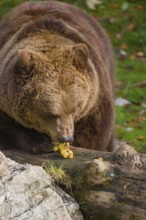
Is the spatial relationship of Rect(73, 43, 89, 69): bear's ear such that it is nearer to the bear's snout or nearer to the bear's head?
the bear's head

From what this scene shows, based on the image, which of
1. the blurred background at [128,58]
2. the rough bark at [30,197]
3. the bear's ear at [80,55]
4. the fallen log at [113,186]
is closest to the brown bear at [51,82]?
the bear's ear at [80,55]

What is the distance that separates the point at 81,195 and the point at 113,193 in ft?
0.97

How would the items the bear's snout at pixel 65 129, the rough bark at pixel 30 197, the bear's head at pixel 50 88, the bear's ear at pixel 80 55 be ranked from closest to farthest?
the rough bark at pixel 30 197, the bear's snout at pixel 65 129, the bear's head at pixel 50 88, the bear's ear at pixel 80 55

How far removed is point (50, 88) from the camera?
6.09 meters

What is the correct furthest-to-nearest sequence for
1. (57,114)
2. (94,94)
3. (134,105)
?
(134,105) → (94,94) → (57,114)

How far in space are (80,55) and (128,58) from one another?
7155 millimetres

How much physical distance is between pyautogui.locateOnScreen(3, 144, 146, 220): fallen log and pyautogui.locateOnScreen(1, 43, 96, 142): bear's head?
0.59 metres

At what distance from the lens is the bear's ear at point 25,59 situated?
6.21m

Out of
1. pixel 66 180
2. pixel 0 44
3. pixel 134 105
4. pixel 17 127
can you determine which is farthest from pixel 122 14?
pixel 66 180

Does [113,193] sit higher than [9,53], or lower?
lower

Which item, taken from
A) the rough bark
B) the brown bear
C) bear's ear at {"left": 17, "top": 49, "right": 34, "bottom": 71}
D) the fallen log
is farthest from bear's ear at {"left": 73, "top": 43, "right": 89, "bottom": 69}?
the rough bark

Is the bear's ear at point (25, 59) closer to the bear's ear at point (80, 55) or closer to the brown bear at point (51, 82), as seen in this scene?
the brown bear at point (51, 82)

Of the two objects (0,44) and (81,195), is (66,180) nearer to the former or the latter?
(81,195)

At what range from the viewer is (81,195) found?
5445 mm
